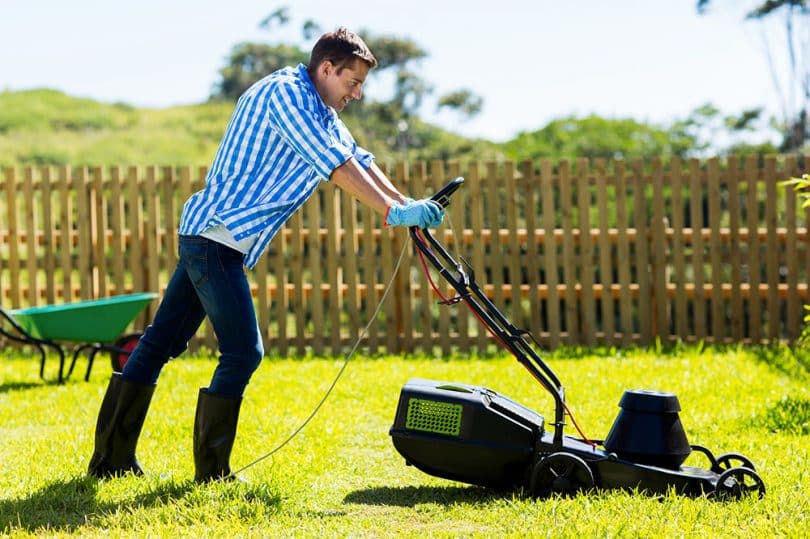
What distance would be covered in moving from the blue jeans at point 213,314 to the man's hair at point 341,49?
0.76 meters

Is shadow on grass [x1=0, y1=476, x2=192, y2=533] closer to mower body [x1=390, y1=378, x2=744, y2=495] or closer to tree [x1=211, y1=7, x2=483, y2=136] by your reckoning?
mower body [x1=390, y1=378, x2=744, y2=495]

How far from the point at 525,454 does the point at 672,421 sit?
0.53 m

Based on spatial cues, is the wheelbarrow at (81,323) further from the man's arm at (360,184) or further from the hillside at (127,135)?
the hillside at (127,135)

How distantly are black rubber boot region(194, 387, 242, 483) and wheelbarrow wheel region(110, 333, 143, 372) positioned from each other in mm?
2899

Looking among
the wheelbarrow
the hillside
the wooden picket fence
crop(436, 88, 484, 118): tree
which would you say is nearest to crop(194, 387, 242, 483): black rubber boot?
the wheelbarrow

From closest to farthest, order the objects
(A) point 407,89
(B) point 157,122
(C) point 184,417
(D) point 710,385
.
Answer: (C) point 184,417 → (D) point 710,385 → (A) point 407,89 → (B) point 157,122

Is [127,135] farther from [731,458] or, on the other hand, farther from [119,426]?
[731,458]

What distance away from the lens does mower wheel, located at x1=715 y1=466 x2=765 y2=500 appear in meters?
3.78

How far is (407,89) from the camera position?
3791cm

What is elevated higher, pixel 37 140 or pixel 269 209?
pixel 37 140

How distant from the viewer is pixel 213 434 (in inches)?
157

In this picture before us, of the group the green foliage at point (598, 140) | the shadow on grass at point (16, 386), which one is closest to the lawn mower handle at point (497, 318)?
the shadow on grass at point (16, 386)

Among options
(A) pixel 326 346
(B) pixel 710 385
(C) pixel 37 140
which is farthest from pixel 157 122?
(B) pixel 710 385

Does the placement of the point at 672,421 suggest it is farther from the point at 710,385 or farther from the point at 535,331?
the point at 535,331
